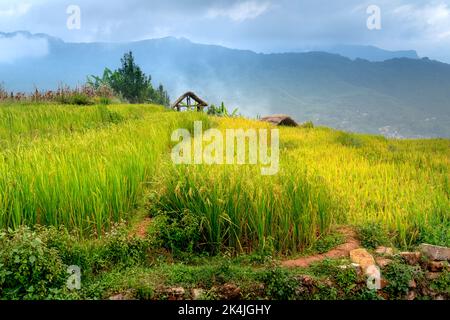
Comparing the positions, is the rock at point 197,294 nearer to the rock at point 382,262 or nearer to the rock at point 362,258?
the rock at point 362,258

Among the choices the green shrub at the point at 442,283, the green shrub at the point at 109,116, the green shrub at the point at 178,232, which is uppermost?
the green shrub at the point at 109,116

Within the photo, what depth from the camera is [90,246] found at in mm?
4562

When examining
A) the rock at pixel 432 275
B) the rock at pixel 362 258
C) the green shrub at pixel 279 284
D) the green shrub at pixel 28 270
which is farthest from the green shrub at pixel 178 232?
the rock at pixel 432 275

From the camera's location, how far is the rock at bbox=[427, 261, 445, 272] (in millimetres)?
4906

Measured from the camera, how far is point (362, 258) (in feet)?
15.3

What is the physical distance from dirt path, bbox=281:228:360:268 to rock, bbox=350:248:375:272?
0.32 feet

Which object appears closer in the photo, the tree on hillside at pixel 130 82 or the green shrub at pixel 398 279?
the green shrub at pixel 398 279

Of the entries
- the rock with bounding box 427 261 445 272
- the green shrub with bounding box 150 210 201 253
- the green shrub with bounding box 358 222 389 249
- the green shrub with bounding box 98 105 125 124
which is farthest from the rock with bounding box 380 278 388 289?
the green shrub with bounding box 98 105 125 124

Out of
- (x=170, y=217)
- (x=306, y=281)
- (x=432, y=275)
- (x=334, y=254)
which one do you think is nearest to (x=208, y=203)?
(x=170, y=217)

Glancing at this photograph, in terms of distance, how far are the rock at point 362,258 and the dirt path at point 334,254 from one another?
3.8 inches

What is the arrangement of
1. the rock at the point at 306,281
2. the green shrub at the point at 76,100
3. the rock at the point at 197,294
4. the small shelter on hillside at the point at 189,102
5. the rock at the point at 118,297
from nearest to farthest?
the rock at the point at 118,297 < the rock at the point at 197,294 < the rock at the point at 306,281 < the green shrub at the point at 76,100 < the small shelter on hillside at the point at 189,102

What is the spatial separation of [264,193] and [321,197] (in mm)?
823

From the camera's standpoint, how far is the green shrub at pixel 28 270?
152 inches

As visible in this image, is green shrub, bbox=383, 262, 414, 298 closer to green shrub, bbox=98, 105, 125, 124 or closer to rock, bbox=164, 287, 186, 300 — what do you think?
rock, bbox=164, 287, 186, 300
